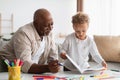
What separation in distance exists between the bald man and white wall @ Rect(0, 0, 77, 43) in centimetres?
388

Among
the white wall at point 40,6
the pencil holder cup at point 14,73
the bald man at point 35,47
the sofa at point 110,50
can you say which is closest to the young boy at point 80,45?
the bald man at point 35,47

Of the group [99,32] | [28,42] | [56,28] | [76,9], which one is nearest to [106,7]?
[99,32]

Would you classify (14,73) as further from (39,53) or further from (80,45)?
(80,45)

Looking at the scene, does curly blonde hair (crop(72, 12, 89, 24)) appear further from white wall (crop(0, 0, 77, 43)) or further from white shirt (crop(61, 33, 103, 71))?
white wall (crop(0, 0, 77, 43))

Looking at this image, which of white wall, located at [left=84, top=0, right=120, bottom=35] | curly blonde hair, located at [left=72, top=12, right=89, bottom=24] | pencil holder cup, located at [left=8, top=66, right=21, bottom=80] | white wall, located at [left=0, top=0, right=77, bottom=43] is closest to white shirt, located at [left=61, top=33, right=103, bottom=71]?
curly blonde hair, located at [left=72, top=12, right=89, bottom=24]

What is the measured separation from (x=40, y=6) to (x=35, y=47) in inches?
164

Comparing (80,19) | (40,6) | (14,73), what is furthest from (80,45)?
(40,6)

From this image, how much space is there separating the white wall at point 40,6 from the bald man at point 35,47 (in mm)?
3877

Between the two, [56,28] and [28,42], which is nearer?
[28,42]

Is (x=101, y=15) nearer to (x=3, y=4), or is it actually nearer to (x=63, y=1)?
(x=63, y=1)

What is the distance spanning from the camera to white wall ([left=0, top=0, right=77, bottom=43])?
5523 millimetres

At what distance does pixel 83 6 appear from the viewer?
18.0 ft

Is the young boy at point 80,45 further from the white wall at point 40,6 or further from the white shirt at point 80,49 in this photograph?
the white wall at point 40,6

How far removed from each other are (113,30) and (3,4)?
2.65m
